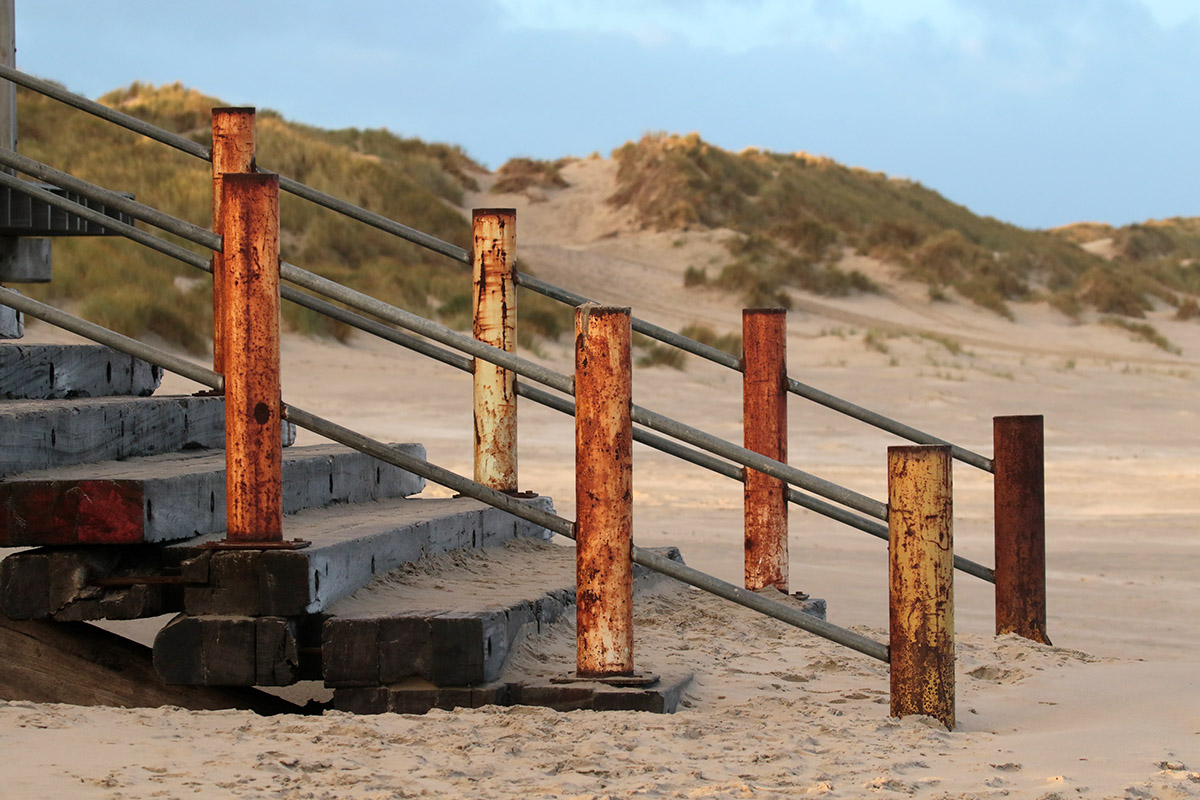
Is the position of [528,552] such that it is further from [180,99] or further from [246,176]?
[180,99]

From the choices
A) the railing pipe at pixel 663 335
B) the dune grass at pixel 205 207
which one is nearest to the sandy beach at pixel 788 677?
the railing pipe at pixel 663 335

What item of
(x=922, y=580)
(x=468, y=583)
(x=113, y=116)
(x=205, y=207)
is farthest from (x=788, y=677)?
(x=205, y=207)

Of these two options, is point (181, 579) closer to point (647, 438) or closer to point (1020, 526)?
point (647, 438)

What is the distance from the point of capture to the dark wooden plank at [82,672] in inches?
153

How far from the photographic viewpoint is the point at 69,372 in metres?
5.00

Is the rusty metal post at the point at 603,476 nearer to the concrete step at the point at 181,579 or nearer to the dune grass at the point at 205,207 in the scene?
the concrete step at the point at 181,579

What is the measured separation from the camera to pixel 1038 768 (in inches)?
127

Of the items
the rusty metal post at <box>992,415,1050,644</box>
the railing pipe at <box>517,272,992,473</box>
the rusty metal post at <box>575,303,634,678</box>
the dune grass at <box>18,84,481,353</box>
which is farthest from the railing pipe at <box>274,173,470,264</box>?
the dune grass at <box>18,84,481,353</box>

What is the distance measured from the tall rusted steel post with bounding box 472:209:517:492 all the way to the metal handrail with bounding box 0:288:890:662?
1.53 m

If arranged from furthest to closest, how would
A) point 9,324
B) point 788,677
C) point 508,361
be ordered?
point 9,324
point 788,677
point 508,361

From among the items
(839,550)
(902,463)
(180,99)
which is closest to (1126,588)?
(839,550)

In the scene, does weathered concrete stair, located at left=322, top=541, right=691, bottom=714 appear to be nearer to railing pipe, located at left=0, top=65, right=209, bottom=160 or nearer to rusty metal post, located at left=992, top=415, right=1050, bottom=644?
rusty metal post, located at left=992, top=415, right=1050, bottom=644

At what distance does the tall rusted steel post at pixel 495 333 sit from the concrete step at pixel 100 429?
0.94 m

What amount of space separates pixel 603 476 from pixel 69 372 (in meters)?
2.35
